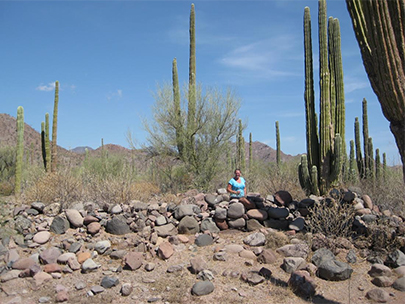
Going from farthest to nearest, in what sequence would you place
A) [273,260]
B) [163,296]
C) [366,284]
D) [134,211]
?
[134,211] < [273,260] < [366,284] < [163,296]

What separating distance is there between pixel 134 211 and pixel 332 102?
671cm

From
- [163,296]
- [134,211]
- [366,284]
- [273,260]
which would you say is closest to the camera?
[163,296]

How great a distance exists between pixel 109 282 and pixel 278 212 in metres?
4.19

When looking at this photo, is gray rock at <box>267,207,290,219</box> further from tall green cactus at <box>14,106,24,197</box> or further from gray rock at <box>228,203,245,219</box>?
tall green cactus at <box>14,106,24,197</box>

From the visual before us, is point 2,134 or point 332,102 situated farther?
point 2,134

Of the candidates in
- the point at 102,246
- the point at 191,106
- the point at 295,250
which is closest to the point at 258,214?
the point at 295,250

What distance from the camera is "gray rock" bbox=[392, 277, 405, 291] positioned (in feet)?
20.4

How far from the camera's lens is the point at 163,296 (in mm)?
A: 5914

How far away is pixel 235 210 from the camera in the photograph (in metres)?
8.58

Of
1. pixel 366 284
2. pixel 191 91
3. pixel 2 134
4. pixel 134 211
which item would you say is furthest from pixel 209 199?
pixel 2 134

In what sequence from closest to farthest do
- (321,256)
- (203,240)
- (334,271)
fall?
(334,271) → (321,256) → (203,240)

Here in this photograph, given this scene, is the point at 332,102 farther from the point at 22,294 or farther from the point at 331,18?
the point at 22,294

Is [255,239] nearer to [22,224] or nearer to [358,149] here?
[22,224]

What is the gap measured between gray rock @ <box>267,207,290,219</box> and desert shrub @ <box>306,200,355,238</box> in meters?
0.57
